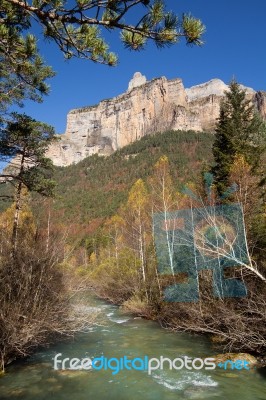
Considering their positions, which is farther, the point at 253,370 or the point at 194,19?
the point at 253,370

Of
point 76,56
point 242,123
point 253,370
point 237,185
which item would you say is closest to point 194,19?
point 76,56

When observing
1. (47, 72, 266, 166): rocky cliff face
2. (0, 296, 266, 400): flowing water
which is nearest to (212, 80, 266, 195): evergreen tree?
(0, 296, 266, 400): flowing water

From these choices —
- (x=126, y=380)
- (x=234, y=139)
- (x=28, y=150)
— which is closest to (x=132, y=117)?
(x=234, y=139)

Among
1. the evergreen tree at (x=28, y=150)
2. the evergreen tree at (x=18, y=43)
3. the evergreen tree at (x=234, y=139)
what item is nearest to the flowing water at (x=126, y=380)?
the evergreen tree at (x=28, y=150)

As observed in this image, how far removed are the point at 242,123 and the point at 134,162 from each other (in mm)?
67759

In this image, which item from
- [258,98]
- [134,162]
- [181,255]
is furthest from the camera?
[258,98]

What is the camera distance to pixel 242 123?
17281 millimetres

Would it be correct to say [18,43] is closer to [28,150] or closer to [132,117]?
[28,150]

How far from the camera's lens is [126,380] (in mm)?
8086

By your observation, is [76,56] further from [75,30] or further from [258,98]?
[258,98]

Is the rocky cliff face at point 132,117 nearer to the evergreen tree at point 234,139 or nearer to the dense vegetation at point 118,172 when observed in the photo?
the dense vegetation at point 118,172

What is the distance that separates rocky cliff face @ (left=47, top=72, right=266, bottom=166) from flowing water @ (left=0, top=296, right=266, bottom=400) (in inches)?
4006

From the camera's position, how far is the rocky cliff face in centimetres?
11694

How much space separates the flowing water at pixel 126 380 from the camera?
283 inches
